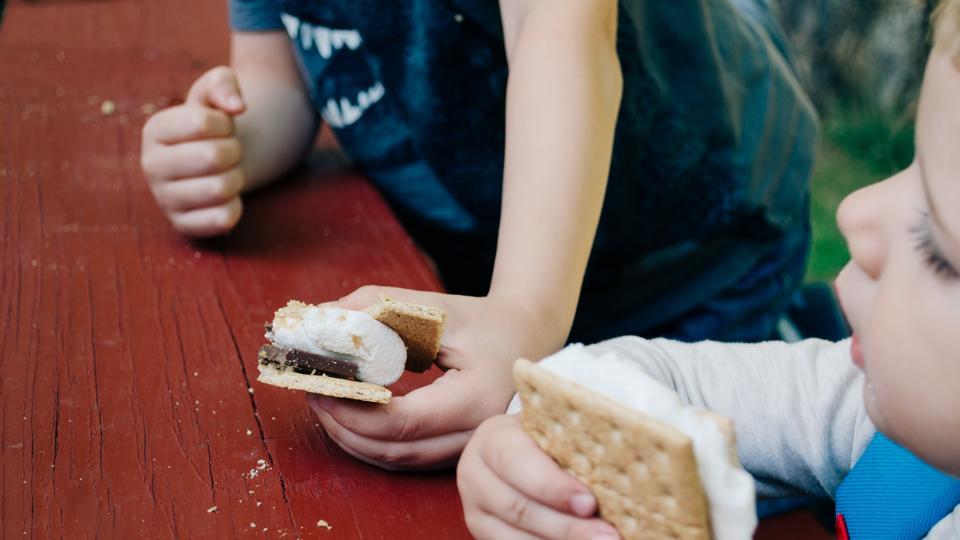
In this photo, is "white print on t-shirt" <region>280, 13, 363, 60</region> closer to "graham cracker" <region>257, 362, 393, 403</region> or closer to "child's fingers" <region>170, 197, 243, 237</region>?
"child's fingers" <region>170, 197, 243, 237</region>

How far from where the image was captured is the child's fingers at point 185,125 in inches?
57.6

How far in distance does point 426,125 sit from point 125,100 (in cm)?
66

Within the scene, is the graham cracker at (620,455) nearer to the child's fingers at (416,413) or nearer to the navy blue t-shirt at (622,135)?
A: the child's fingers at (416,413)

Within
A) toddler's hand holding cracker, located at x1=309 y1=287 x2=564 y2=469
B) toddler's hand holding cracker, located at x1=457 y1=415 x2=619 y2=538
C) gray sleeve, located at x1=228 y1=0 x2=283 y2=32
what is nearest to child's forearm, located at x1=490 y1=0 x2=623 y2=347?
toddler's hand holding cracker, located at x1=309 y1=287 x2=564 y2=469

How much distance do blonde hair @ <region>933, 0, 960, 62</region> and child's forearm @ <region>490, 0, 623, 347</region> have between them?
44 cm

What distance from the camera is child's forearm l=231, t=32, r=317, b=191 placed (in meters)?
1.63

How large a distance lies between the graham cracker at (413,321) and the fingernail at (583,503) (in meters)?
0.23

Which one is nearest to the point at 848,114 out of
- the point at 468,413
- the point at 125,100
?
the point at 125,100

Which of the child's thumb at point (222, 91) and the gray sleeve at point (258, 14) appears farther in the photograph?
the gray sleeve at point (258, 14)

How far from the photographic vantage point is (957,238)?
679 mm

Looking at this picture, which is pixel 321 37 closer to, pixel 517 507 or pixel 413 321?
pixel 413 321

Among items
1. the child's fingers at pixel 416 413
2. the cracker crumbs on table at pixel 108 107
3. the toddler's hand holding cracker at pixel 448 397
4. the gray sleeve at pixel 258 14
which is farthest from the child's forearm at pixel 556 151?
the cracker crumbs on table at pixel 108 107

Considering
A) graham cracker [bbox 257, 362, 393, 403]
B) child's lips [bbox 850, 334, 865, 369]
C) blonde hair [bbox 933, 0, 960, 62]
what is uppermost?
blonde hair [bbox 933, 0, 960, 62]

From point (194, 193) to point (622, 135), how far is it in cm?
66
